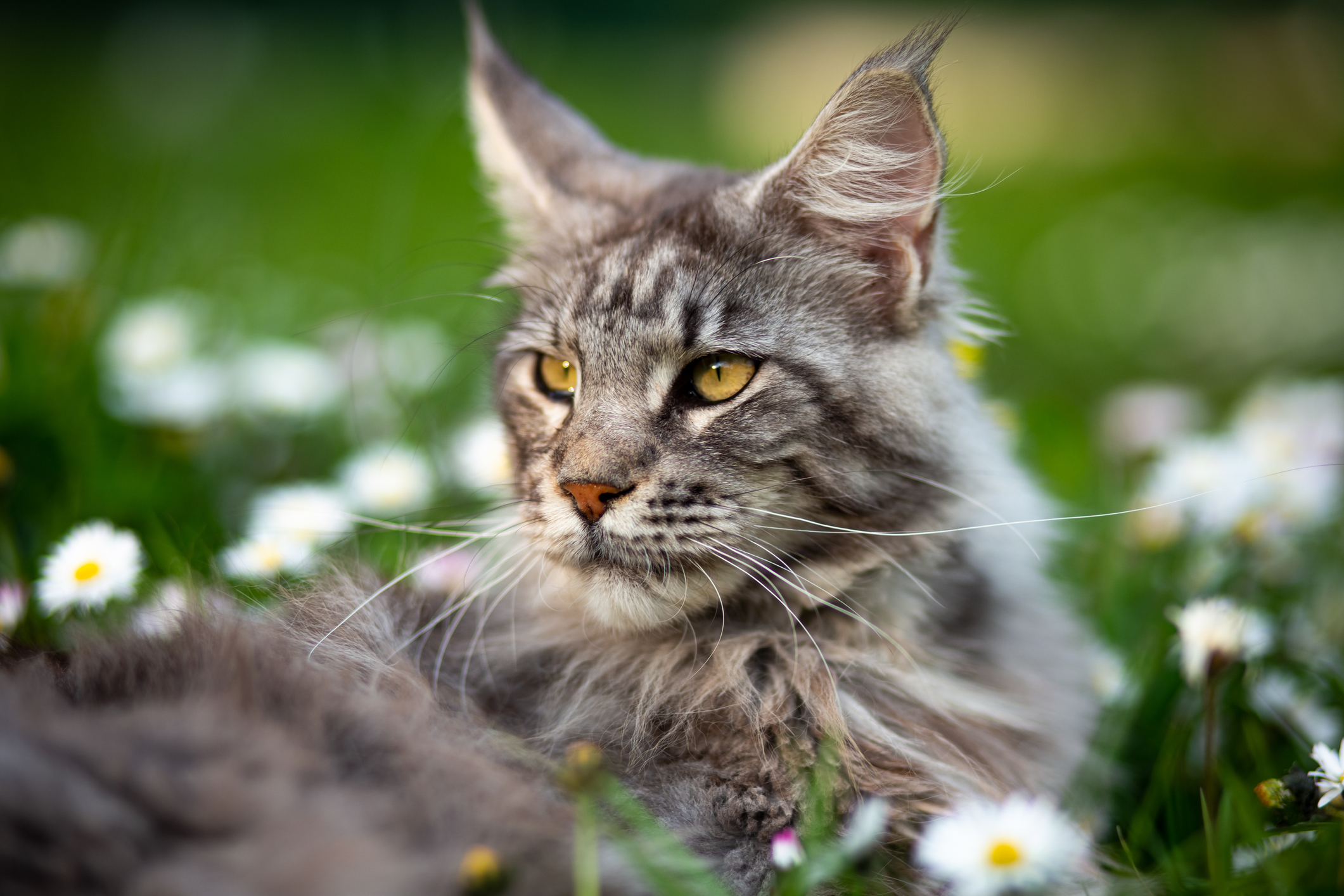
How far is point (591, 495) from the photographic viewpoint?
143 centimetres

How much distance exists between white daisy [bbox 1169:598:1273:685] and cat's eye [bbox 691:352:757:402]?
0.80 m

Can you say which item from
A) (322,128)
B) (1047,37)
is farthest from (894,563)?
(1047,37)

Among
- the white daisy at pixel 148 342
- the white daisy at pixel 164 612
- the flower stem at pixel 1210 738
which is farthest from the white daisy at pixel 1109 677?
the white daisy at pixel 148 342

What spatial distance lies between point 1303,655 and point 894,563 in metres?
0.94

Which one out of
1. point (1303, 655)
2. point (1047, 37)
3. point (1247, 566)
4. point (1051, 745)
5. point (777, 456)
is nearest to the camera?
point (777, 456)

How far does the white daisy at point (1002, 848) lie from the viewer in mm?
1020

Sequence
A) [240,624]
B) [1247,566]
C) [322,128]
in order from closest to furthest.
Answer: [240,624]
[1247,566]
[322,128]

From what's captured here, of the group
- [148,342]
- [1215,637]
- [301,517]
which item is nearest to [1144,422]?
[1215,637]

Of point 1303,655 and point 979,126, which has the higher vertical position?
point 979,126

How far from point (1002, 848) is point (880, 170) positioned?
1024 millimetres

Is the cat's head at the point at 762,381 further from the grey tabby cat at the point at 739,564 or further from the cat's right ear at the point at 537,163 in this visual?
the cat's right ear at the point at 537,163

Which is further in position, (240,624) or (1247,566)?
(1247,566)

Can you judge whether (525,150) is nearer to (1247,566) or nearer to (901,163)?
(901,163)

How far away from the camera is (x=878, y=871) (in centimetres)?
131
